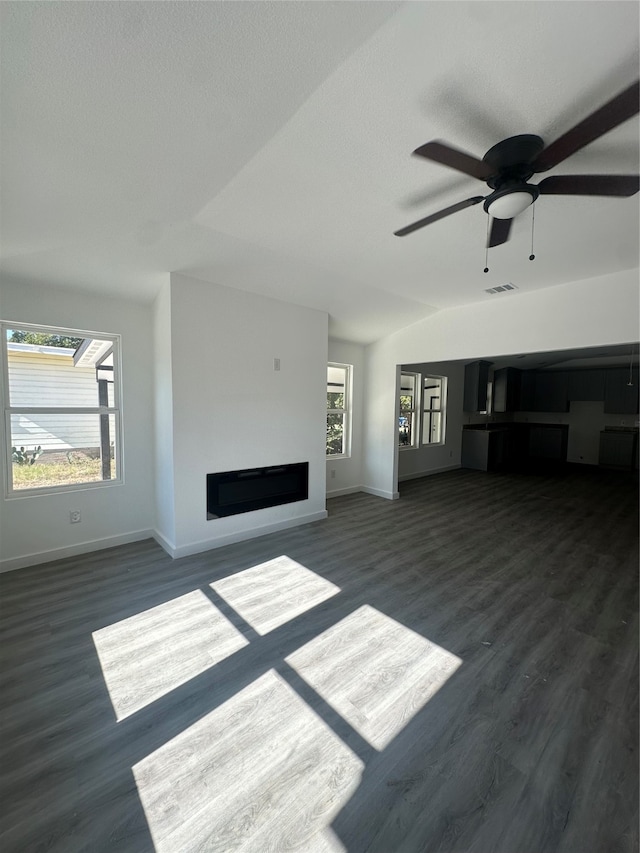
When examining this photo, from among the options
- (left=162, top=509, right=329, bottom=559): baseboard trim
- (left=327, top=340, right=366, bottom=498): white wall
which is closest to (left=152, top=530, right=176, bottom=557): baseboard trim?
(left=162, top=509, right=329, bottom=559): baseboard trim

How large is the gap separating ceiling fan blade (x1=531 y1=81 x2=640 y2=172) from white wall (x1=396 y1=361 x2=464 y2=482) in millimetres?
5058

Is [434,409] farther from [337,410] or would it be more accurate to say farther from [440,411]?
[337,410]

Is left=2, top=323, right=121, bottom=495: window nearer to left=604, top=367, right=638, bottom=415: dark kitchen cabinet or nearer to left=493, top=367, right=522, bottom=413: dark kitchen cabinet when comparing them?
left=493, top=367, right=522, bottom=413: dark kitchen cabinet

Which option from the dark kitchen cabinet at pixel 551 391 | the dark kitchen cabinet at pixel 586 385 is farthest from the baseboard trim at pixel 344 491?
the dark kitchen cabinet at pixel 586 385

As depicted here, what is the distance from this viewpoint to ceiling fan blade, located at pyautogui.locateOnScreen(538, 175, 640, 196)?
5.11 feet

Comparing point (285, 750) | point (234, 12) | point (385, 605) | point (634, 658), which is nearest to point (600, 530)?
point (634, 658)

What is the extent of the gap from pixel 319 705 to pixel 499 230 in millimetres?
2938

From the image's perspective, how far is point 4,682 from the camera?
1895 mm

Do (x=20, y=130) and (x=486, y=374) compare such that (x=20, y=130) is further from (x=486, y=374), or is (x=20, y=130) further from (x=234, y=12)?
(x=486, y=374)

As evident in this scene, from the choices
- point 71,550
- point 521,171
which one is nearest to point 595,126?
point 521,171

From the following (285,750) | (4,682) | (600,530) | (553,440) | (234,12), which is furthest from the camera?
(553,440)

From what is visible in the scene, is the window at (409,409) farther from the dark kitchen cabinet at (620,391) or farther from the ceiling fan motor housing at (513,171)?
the ceiling fan motor housing at (513,171)

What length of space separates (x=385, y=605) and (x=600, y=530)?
11.7 ft

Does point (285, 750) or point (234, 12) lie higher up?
point (234, 12)
